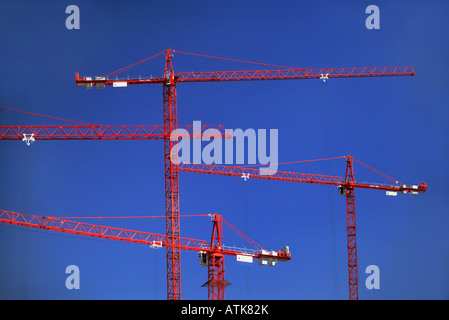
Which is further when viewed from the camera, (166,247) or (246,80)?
(246,80)

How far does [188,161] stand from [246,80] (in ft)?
46.7

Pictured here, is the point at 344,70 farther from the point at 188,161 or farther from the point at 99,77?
the point at 99,77

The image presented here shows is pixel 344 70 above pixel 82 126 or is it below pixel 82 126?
above

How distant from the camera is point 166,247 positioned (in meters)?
118

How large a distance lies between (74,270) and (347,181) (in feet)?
134

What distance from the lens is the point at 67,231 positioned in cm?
11781

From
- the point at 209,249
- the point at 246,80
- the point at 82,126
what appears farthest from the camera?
the point at 246,80
